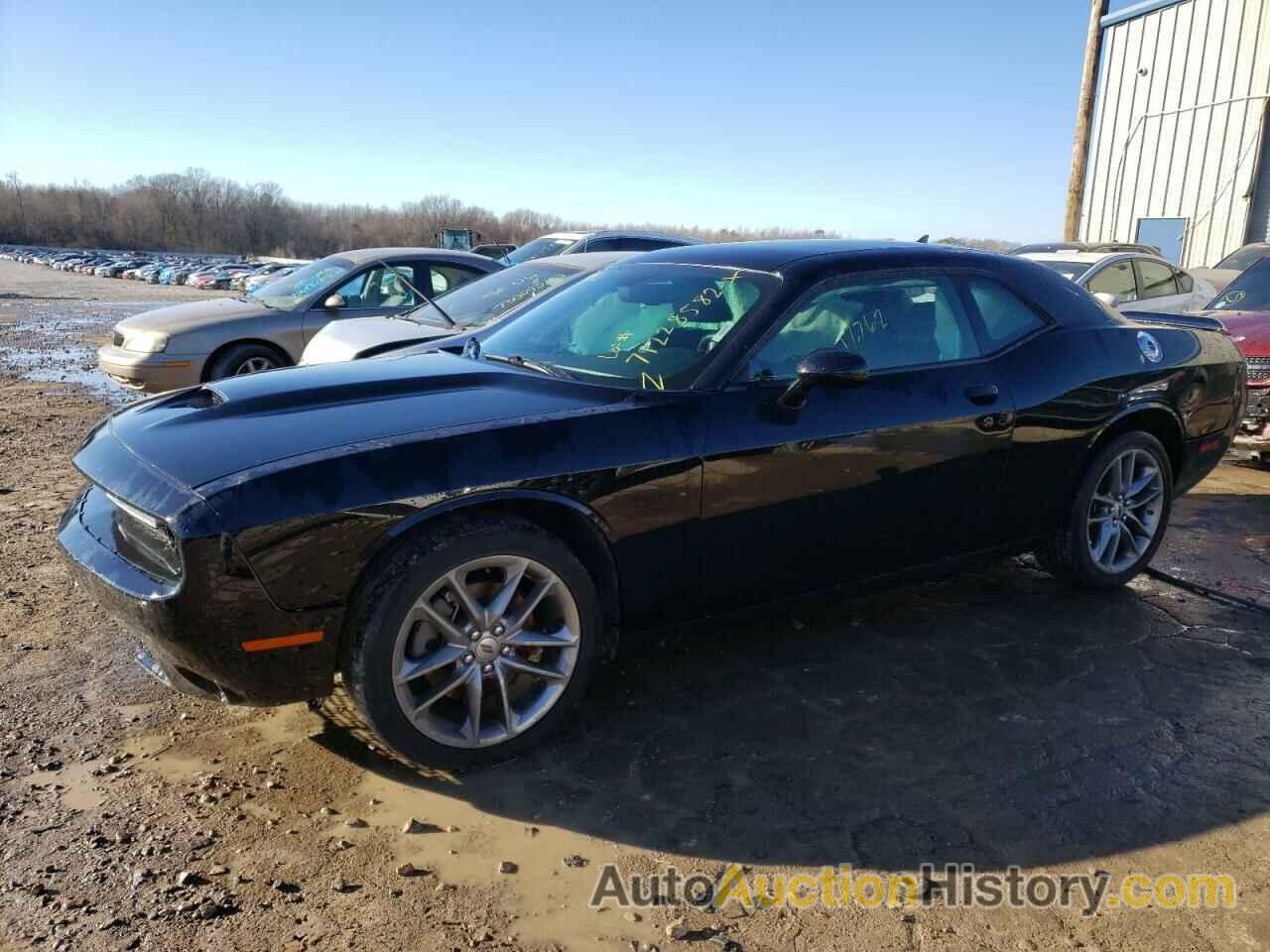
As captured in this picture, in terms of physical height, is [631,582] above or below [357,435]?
below

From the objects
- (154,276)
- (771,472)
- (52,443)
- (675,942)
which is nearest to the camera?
(675,942)

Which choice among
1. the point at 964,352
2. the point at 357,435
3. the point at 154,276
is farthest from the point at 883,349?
the point at 154,276

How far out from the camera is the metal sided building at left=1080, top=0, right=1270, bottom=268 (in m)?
17.9

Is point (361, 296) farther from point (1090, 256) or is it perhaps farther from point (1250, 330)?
point (1090, 256)

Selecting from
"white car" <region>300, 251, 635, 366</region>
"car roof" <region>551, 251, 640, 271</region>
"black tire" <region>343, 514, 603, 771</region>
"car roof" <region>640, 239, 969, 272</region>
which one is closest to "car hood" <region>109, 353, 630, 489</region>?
"black tire" <region>343, 514, 603, 771</region>

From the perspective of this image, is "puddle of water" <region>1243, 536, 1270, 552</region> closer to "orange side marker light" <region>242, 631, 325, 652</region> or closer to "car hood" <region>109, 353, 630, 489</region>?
"car hood" <region>109, 353, 630, 489</region>

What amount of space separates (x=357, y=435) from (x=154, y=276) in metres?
59.8

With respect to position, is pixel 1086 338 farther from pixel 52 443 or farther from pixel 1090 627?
pixel 52 443

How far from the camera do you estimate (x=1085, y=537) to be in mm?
4402

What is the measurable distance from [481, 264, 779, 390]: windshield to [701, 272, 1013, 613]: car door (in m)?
0.20

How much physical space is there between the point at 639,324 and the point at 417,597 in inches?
59.7

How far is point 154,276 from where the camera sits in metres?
54.8

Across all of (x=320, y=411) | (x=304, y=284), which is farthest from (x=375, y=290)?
(x=320, y=411)

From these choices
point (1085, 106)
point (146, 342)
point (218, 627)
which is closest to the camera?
point (218, 627)
